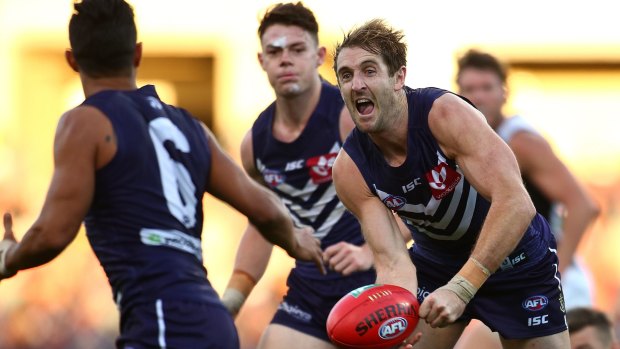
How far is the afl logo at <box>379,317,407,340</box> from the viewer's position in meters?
5.04

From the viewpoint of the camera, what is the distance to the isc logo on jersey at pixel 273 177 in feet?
23.2

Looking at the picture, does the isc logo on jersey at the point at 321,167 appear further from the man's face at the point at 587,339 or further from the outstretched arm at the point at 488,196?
the man's face at the point at 587,339

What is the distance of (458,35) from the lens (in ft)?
53.9

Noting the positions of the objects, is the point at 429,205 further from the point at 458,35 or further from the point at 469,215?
the point at 458,35

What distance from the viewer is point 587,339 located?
7453 mm

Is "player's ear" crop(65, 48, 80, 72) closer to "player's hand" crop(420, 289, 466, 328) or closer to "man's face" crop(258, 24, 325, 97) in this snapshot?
"player's hand" crop(420, 289, 466, 328)

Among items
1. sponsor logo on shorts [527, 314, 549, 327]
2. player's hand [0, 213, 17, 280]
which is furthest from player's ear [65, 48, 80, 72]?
sponsor logo on shorts [527, 314, 549, 327]

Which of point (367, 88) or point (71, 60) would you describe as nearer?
point (71, 60)

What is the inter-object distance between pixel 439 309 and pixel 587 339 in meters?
2.69

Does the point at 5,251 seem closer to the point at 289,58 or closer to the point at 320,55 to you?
the point at 289,58

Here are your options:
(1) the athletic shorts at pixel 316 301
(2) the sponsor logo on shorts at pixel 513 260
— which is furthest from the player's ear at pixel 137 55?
(1) the athletic shorts at pixel 316 301

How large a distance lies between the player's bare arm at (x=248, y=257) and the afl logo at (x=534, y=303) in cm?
178

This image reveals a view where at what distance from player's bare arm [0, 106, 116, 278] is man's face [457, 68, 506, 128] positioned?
3.74 metres

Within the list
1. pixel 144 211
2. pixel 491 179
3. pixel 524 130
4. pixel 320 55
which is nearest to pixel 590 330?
pixel 524 130
